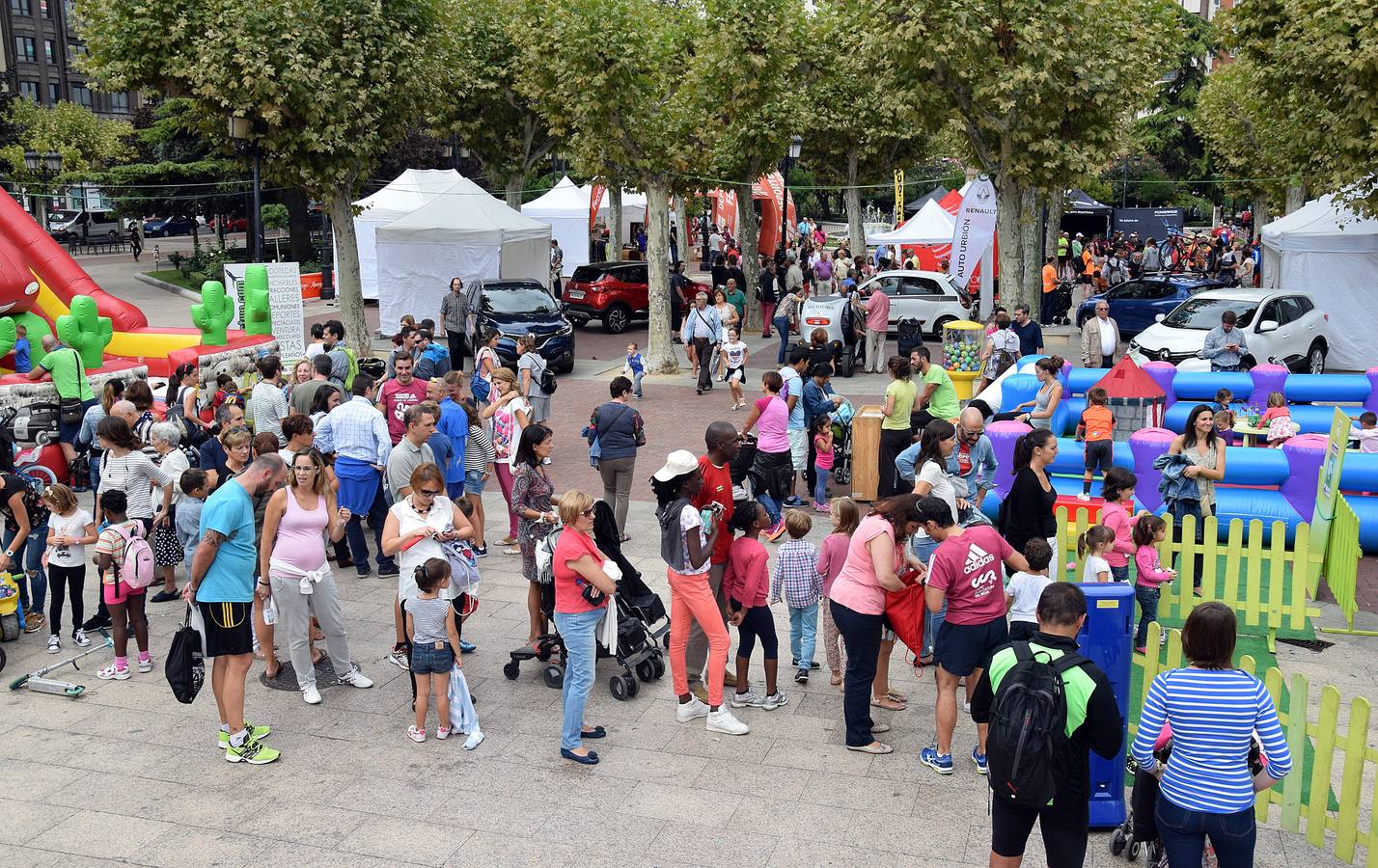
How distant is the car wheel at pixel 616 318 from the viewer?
1073 inches

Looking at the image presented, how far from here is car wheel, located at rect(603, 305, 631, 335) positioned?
2725 centimetres

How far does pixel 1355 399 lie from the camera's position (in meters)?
14.4

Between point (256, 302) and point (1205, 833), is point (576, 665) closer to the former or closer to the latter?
point (1205, 833)

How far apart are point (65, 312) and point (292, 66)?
5.12 metres

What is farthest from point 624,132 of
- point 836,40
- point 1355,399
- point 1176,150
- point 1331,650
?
point 1176,150

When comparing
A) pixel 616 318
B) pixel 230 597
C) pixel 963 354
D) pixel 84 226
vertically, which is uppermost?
pixel 84 226

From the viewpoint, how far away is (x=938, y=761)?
6844mm

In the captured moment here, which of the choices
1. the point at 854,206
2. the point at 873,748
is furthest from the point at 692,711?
the point at 854,206

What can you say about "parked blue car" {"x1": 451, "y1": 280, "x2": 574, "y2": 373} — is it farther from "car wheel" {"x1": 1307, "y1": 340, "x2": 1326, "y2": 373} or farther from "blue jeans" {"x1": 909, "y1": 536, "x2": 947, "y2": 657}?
"blue jeans" {"x1": 909, "y1": 536, "x2": 947, "y2": 657}

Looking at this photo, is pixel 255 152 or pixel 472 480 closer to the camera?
pixel 472 480

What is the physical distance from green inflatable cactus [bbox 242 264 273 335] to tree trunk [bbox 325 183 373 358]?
3.13 metres

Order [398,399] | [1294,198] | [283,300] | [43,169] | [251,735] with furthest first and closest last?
[43,169]
[1294,198]
[283,300]
[398,399]
[251,735]

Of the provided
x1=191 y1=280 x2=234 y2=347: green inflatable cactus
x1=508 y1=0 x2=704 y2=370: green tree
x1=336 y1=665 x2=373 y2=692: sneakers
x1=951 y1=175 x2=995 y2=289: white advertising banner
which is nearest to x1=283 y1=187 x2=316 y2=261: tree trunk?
x1=508 y1=0 x2=704 y2=370: green tree

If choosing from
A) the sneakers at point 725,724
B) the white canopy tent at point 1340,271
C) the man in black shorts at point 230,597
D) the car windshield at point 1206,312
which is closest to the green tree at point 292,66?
the car windshield at point 1206,312
